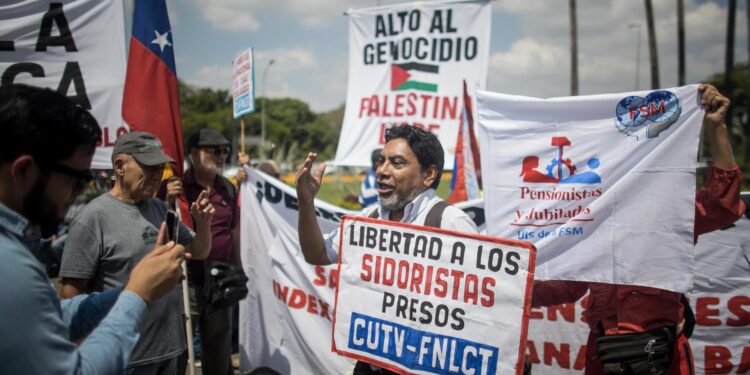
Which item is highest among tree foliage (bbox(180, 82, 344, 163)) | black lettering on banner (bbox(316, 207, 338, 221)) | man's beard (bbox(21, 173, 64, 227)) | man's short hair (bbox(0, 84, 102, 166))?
tree foliage (bbox(180, 82, 344, 163))

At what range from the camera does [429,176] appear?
268cm

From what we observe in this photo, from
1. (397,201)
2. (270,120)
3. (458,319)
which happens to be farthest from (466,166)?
(270,120)

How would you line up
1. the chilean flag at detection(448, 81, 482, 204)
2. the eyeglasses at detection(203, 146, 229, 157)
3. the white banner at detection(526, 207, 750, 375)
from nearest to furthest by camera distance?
the white banner at detection(526, 207, 750, 375) → the eyeglasses at detection(203, 146, 229, 157) → the chilean flag at detection(448, 81, 482, 204)

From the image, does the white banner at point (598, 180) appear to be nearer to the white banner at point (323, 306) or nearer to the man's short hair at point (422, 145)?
the man's short hair at point (422, 145)

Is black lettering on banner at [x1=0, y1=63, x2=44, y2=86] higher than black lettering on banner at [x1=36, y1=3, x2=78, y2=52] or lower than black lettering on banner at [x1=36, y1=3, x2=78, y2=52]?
lower

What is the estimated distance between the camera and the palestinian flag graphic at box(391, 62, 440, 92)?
21.9 feet

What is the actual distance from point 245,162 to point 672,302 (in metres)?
3.60

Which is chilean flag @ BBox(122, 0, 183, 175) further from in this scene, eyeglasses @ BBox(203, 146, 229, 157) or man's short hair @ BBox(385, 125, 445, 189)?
Result: man's short hair @ BBox(385, 125, 445, 189)

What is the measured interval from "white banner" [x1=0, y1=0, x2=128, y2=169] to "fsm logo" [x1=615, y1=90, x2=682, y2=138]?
339 cm

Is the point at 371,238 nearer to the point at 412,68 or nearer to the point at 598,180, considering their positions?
the point at 598,180

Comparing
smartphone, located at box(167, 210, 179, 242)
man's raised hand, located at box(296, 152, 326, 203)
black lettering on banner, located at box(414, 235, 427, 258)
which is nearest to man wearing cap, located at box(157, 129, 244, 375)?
man's raised hand, located at box(296, 152, 326, 203)

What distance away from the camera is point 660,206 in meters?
2.40

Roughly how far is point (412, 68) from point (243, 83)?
2.65m

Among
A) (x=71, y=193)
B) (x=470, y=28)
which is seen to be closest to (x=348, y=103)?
(x=470, y=28)
